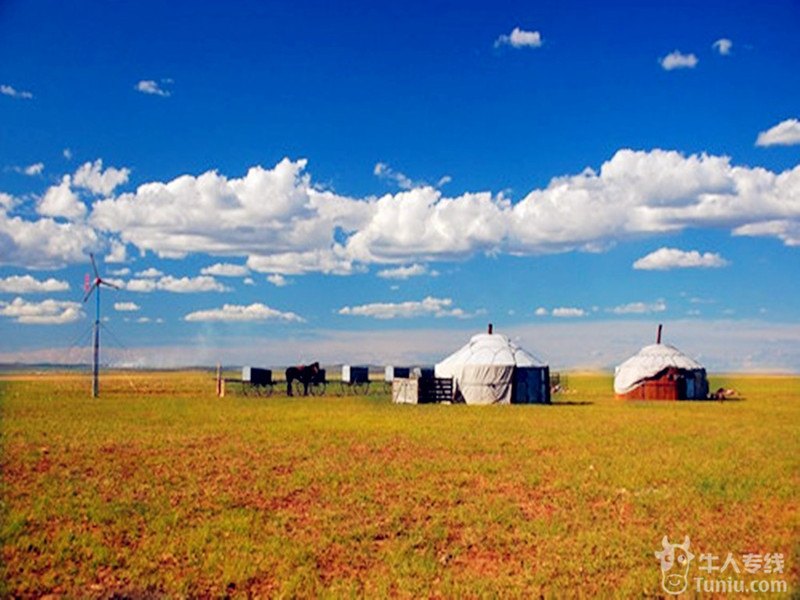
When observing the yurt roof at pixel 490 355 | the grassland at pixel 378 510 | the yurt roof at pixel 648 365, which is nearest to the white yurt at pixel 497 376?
the yurt roof at pixel 490 355

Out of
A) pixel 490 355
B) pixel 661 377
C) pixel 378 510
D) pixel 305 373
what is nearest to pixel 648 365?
pixel 661 377

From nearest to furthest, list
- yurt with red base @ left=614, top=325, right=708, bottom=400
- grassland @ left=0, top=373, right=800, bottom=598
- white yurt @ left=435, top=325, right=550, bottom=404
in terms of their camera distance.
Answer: grassland @ left=0, top=373, right=800, bottom=598 → white yurt @ left=435, top=325, right=550, bottom=404 → yurt with red base @ left=614, top=325, right=708, bottom=400

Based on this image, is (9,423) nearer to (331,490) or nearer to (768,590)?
(331,490)

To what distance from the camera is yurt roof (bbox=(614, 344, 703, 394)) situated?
56375 mm

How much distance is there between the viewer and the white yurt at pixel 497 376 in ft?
161

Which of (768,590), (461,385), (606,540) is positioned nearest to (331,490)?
(606,540)

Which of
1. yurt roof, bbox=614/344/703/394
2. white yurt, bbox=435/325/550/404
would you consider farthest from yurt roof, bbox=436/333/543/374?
yurt roof, bbox=614/344/703/394

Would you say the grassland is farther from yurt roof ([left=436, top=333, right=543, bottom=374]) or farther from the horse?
the horse

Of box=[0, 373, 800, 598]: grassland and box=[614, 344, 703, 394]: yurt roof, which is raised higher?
box=[614, 344, 703, 394]: yurt roof

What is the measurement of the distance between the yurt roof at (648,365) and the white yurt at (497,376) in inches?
374

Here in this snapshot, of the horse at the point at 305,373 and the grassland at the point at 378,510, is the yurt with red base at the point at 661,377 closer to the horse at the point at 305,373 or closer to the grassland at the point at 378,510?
the horse at the point at 305,373

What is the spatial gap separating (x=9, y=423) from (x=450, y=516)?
2236 centimetres

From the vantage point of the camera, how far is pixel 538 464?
66.3 feet

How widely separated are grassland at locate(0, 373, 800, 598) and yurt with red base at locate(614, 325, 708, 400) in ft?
92.1
